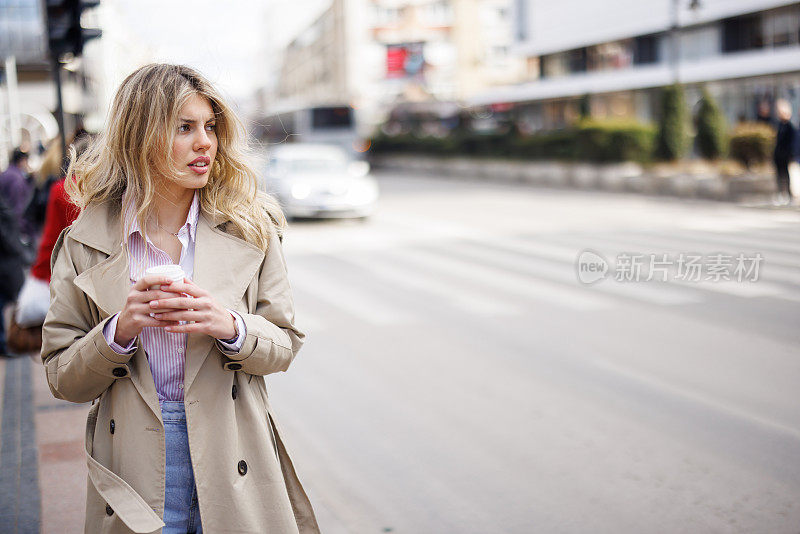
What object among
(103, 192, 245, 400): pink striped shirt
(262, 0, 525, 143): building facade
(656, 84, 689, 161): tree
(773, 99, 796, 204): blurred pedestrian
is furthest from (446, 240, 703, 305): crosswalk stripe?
(262, 0, 525, 143): building facade

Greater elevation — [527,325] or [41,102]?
[41,102]

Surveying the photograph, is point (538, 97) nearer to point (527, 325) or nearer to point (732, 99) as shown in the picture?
point (732, 99)

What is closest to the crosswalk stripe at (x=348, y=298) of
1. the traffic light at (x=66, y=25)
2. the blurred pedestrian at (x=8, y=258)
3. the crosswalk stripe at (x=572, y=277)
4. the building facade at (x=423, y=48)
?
the crosswalk stripe at (x=572, y=277)

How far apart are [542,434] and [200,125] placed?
3.59m

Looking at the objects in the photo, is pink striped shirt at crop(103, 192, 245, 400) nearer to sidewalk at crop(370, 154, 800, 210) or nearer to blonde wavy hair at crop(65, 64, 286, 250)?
blonde wavy hair at crop(65, 64, 286, 250)

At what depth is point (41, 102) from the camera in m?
33.5

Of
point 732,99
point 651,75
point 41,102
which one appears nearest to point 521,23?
point 651,75

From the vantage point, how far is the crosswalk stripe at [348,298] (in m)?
8.68

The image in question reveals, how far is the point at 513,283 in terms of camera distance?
10.3m

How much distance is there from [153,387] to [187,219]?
448 millimetres

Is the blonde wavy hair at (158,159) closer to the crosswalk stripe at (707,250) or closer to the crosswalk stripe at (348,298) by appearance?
the crosswalk stripe at (348,298)

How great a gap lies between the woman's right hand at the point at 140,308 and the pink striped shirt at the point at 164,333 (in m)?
0.08

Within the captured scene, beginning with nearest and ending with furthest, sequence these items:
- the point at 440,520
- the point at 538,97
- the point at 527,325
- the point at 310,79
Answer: the point at 440,520, the point at 527,325, the point at 538,97, the point at 310,79

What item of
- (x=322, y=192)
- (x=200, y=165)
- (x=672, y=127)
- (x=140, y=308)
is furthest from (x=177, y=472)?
(x=672, y=127)
